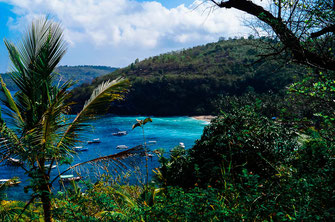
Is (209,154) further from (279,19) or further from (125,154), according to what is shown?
(279,19)

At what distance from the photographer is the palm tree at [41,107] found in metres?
3.43

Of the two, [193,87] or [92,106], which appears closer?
[92,106]

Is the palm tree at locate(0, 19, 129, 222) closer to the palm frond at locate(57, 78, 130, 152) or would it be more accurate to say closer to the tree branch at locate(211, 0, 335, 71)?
the palm frond at locate(57, 78, 130, 152)

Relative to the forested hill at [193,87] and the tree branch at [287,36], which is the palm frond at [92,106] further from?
the forested hill at [193,87]

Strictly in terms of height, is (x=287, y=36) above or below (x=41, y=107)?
above

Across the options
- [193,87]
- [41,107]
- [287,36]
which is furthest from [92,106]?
[193,87]

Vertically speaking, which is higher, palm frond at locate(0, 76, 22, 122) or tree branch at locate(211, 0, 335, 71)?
tree branch at locate(211, 0, 335, 71)

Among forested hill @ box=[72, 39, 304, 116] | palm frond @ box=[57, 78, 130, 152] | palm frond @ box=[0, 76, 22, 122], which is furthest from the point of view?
forested hill @ box=[72, 39, 304, 116]

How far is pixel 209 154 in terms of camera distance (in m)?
5.26

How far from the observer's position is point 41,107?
3896mm

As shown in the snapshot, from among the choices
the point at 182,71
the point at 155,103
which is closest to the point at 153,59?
the point at 182,71

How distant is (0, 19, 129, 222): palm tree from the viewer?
3.43 m

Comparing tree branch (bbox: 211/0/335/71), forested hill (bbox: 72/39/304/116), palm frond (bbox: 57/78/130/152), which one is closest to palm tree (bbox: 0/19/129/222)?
palm frond (bbox: 57/78/130/152)

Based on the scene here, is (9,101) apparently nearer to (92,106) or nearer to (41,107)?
(41,107)
